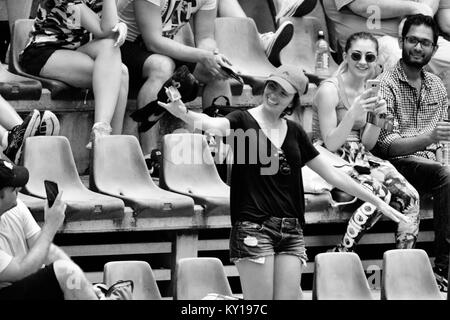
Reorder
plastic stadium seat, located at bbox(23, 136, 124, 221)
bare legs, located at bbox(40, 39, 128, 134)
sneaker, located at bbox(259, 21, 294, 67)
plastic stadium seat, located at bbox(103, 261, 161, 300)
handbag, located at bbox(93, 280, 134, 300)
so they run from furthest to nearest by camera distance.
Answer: sneaker, located at bbox(259, 21, 294, 67) < bare legs, located at bbox(40, 39, 128, 134) < plastic stadium seat, located at bbox(23, 136, 124, 221) < plastic stadium seat, located at bbox(103, 261, 161, 300) < handbag, located at bbox(93, 280, 134, 300)

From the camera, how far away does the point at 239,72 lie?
27.7ft

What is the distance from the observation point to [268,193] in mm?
6305

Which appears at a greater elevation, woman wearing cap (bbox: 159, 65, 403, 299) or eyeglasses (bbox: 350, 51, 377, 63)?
eyeglasses (bbox: 350, 51, 377, 63)

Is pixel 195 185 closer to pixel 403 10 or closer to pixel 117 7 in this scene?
pixel 117 7

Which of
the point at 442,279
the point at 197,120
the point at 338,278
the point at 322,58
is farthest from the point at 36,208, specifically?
the point at 322,58

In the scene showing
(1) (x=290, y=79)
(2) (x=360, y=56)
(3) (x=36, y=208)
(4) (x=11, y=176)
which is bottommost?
(3) (x=36, y=208)

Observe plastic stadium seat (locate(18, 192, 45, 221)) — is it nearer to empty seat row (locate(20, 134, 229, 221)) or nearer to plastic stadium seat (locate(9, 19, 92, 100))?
empty seat row (locate(20, 134, 229, 221))

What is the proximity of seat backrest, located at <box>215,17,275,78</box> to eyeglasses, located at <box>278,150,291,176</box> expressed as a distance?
2.20 metres

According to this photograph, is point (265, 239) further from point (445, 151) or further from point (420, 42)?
point (420, 42)

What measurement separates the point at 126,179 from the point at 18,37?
111 centimetres

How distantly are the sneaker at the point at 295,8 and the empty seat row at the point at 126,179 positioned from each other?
1.51m

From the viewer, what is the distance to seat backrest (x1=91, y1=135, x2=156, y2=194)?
7.28 metres

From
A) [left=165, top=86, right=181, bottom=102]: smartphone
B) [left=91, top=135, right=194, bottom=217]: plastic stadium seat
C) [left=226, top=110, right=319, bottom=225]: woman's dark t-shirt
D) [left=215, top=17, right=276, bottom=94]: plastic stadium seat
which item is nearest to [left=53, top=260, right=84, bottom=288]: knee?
[left=165, top=86, right=181, bottom=102]: smartphone

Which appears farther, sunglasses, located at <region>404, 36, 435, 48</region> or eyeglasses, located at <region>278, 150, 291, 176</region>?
sunglasses, located at <region>404, 36, 435, 48</region>
